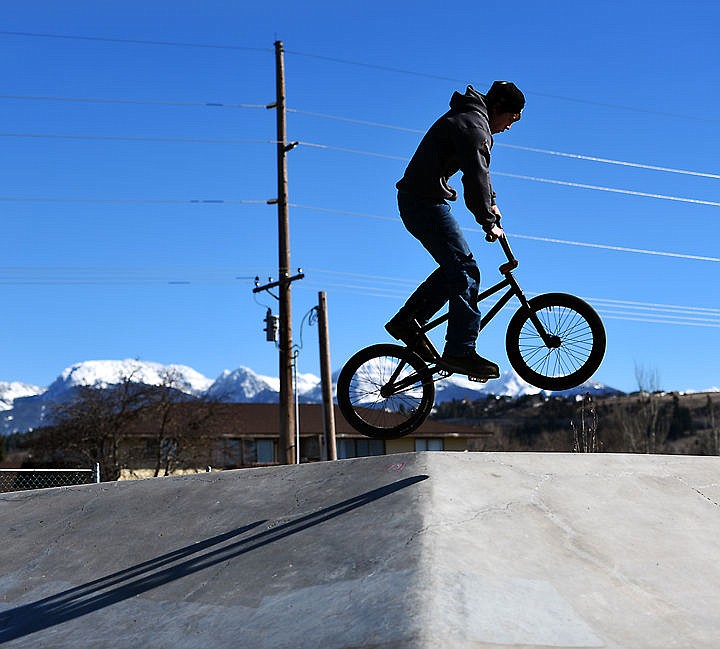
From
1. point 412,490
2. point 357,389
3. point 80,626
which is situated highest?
point 357,389

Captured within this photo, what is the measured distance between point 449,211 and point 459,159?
454 millimetres

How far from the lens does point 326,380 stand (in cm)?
2645

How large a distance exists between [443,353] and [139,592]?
2.87 meters

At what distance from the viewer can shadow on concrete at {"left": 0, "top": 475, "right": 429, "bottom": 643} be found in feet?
22.1

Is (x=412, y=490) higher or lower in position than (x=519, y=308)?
lower

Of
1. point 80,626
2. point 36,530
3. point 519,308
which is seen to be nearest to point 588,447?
point 519,308

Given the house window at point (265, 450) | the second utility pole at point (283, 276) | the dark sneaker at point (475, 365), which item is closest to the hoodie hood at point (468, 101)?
the dark sneaker at point (475, 365)

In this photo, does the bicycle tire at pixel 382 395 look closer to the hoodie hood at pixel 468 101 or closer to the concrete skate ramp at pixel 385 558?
the concrete skate ramp at pixel 385 558

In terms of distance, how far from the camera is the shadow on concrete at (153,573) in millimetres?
6738

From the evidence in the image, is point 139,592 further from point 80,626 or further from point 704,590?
point 704,590

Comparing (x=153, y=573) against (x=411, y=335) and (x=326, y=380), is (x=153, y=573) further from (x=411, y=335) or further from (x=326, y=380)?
(x=326, y=380)

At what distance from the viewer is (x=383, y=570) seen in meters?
5.99

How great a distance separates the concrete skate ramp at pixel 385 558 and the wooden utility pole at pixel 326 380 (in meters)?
16.4

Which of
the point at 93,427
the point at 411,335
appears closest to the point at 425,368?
the point at 411,335
